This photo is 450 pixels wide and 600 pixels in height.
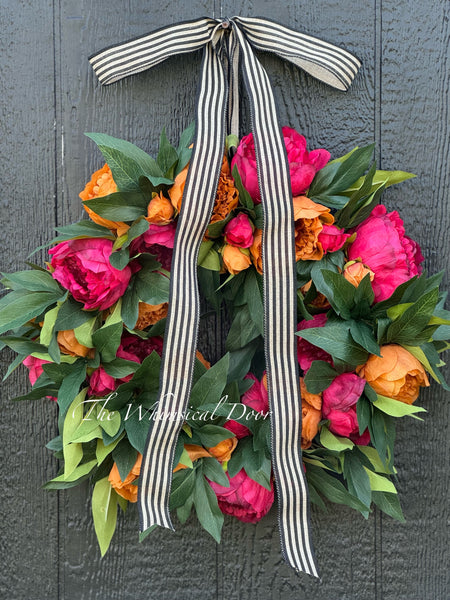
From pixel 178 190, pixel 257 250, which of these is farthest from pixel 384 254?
pixel 178 190

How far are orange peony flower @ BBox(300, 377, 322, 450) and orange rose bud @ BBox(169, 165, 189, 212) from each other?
26cm

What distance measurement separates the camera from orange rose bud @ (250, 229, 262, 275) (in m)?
0.61

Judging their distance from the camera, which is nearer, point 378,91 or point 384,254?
point 384,254

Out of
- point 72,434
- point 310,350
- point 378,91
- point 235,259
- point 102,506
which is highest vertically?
point 378,91

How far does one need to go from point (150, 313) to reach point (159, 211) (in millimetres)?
124

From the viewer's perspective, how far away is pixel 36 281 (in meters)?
0.63

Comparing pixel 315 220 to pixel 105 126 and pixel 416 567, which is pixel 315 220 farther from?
pixel 416 567

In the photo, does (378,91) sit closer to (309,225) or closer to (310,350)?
(309,225)

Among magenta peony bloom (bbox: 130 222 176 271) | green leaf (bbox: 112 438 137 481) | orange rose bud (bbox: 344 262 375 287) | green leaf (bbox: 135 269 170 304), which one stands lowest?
green leaf (bbox: 112 438 137 481)

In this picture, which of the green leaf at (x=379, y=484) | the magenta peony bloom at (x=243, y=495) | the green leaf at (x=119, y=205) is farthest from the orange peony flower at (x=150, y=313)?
the green leaf at (x=379, y=484)

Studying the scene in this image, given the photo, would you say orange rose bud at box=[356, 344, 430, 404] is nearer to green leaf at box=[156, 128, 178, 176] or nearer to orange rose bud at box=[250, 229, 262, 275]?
orange rose bud at box=[250, 229, 262, 275]

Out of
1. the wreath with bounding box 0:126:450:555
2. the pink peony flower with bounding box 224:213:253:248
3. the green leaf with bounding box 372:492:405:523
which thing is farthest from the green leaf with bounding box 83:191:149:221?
the green leaf with bounding box 372:492:405:523

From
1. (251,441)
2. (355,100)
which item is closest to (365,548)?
(251,441)

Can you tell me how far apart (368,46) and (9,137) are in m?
0.50
